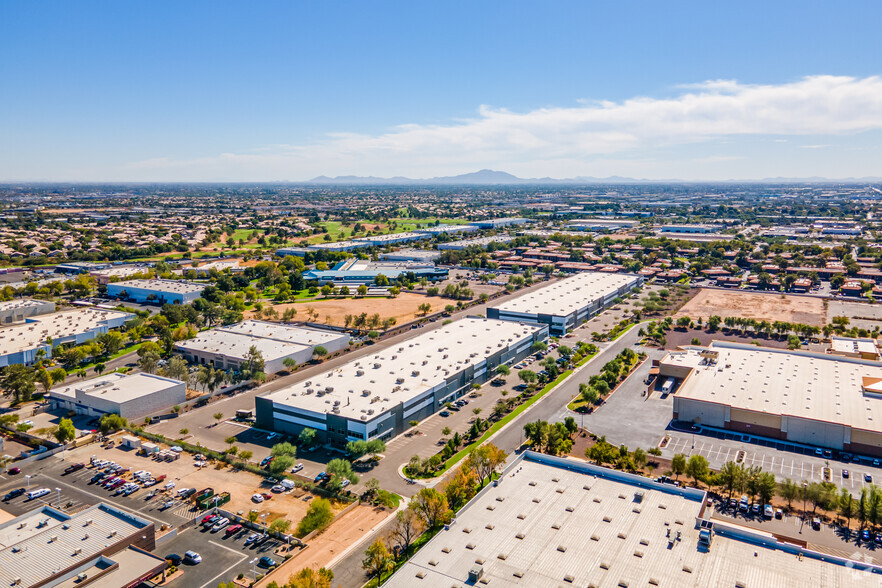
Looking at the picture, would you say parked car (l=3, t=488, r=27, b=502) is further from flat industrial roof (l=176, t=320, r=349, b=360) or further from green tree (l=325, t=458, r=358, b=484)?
flat industrial roof (l=176, t=320, r=349, b=360)

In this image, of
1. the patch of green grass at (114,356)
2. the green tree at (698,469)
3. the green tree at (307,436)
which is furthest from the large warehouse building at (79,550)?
the patch of green grass at (114,356)

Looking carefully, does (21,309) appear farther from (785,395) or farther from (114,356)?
(785,395)

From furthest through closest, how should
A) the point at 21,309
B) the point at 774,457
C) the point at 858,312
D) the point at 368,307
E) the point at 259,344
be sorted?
the point at 368,307, the point at 858,312, the point at 21,309, the point at 259,344, the point at 774,457

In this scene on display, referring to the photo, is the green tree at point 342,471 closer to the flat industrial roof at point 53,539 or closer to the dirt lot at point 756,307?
the flat industrial roof at point 53,539

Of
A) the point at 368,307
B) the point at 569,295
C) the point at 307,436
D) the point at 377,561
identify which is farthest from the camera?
the point at 368,307

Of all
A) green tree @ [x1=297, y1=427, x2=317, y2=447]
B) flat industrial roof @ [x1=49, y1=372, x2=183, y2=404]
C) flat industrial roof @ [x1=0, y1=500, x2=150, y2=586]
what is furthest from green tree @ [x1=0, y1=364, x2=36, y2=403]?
green tree @ [x1=297, y1=427, x2=317, y2=447]

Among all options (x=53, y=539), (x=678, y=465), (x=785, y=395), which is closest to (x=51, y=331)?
(x=53, y=539)
